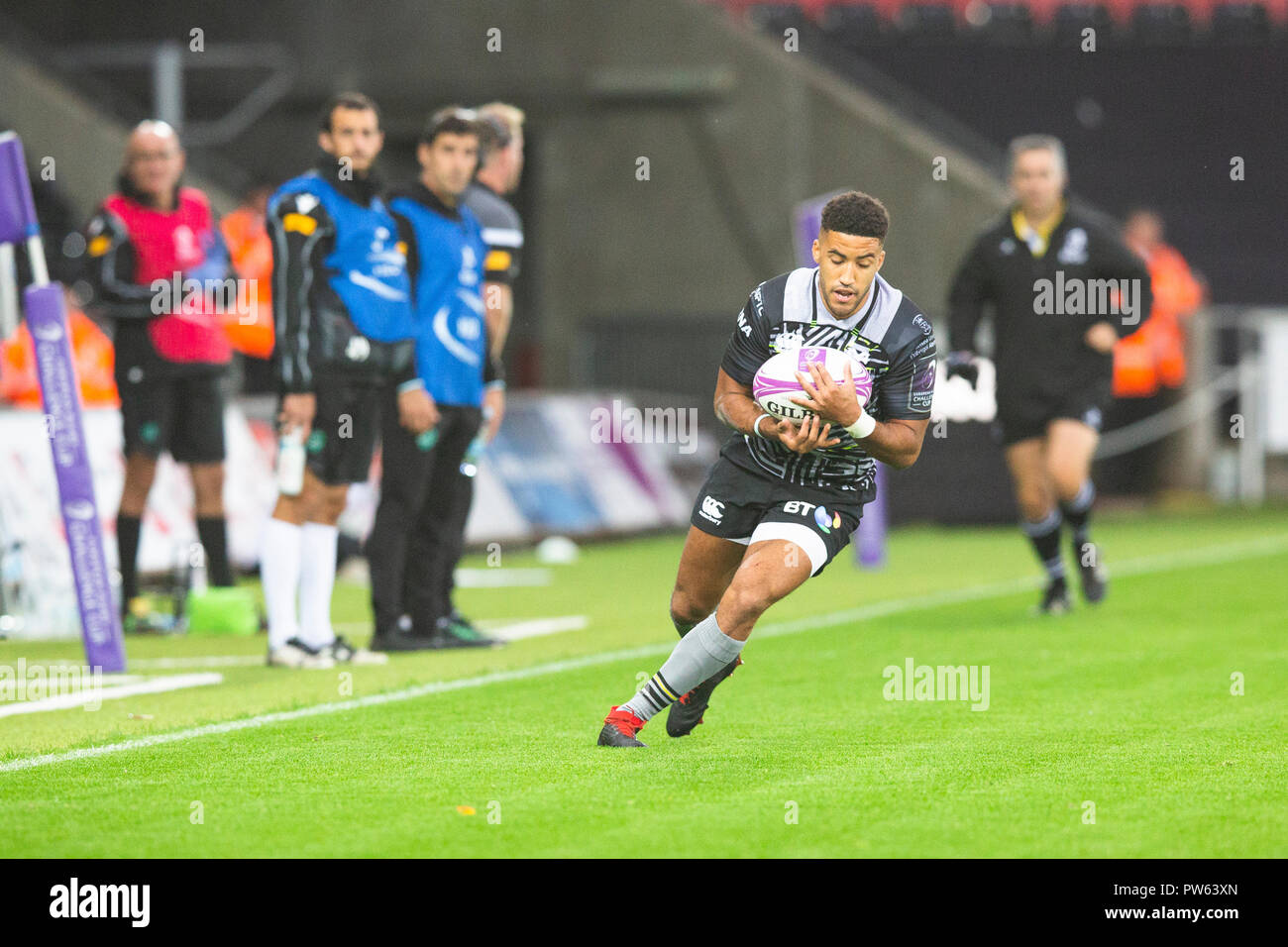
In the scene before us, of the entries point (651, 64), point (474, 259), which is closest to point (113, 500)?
point (474, 259)

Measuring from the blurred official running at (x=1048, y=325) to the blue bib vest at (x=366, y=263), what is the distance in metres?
3.56

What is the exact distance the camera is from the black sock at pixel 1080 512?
37.8 feet

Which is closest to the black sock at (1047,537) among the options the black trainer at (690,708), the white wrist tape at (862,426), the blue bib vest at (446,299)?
the blue bib vest at (446,299)

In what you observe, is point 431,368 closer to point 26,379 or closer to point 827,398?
point 827,398

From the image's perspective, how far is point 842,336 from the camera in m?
6.51

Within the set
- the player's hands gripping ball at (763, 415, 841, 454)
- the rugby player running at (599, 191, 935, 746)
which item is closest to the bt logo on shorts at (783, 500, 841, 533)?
the rugby player running at (599, 191, 935, 746)

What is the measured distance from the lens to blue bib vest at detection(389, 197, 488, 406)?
9.45 m

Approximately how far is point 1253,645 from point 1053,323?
2.51 meters

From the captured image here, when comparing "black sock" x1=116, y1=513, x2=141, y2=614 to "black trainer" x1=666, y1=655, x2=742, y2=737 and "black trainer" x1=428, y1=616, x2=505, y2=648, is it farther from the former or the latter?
"black trainer" x1=666, y1=655, x2=742, y2=737

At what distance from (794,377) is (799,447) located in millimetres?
225

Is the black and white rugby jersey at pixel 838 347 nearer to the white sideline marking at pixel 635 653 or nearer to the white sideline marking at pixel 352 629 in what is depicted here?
the white sideline marking at pixel 635 653

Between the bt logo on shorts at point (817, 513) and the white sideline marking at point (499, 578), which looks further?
the white sideline marking at point (499, 578)

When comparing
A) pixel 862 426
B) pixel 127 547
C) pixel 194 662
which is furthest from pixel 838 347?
pixel 127 547
